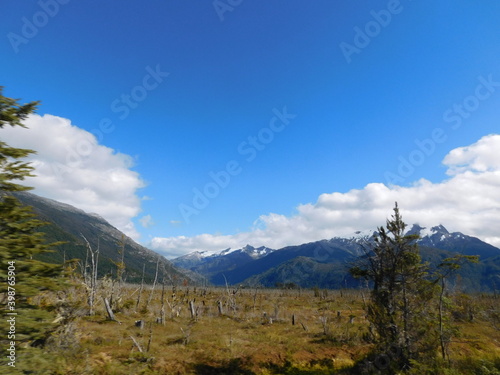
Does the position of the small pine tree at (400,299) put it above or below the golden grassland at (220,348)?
above

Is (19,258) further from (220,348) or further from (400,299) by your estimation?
(400,299)

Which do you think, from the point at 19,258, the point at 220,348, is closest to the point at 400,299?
the point at 220,348

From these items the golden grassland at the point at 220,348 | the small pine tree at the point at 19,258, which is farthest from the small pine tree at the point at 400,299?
the small pine tree at the point at 19,258

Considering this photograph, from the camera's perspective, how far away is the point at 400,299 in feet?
54.5

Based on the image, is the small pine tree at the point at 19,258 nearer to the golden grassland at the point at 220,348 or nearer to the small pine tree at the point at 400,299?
the golden grassland at the point at 220,348

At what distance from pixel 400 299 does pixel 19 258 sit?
18.3m

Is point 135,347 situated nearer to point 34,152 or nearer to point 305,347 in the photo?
point 305,347

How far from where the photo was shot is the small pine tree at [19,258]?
8.48 metres

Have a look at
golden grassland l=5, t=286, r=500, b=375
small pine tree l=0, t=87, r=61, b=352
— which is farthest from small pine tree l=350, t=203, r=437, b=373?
small pine tree l=0, t=87, r=61, b=352

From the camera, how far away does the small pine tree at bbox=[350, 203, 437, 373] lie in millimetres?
15883

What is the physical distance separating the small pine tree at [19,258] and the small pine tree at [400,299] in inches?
627

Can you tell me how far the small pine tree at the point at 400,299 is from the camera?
15.9 meters

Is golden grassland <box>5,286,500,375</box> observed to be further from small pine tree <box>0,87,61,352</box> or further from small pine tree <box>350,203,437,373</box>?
small pine tree <box>0,87,61,352</box>

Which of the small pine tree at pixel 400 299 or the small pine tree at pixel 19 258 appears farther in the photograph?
the small pine tree at pixel 400 299
